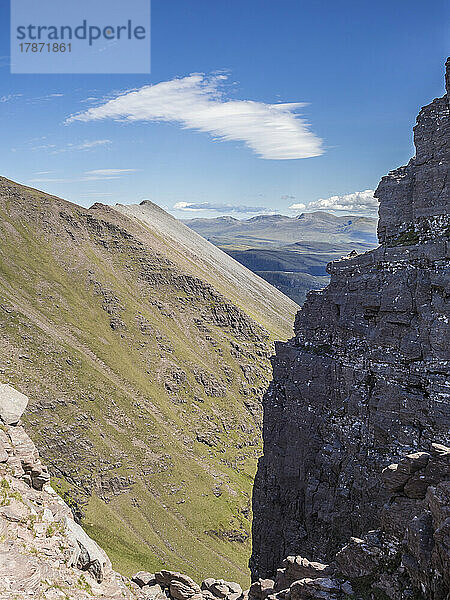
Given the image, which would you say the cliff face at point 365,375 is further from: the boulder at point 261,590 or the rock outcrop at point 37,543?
the rock outcrop at point 37,543

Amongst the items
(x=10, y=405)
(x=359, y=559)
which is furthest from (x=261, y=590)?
(x=10, y=405)

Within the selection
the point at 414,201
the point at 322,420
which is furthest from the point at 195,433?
the point at 414,201

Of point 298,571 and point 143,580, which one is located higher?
point 298,571

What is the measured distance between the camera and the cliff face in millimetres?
28938

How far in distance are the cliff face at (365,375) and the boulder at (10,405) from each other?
1924 cm

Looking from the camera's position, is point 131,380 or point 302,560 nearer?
point 302,560

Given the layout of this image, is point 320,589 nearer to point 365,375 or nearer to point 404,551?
point 404,551

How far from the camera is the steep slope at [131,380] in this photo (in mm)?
100562

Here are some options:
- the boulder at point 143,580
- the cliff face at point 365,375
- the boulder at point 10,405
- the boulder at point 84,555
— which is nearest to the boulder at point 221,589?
the cliff face at point 365,375

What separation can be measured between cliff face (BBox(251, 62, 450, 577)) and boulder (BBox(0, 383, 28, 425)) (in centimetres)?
1924

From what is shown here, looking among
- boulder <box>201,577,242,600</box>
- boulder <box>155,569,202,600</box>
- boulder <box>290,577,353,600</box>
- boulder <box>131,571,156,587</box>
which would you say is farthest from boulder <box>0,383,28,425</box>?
boulder <box>201,577,242,600</box>

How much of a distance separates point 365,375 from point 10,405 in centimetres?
2366

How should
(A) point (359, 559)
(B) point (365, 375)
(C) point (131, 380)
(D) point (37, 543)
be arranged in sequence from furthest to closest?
(C) point (131, 380) < (B) point (365, 375) < (A) point (359, 559) < (D) point (37, 543)

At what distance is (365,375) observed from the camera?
3225 centimetres
